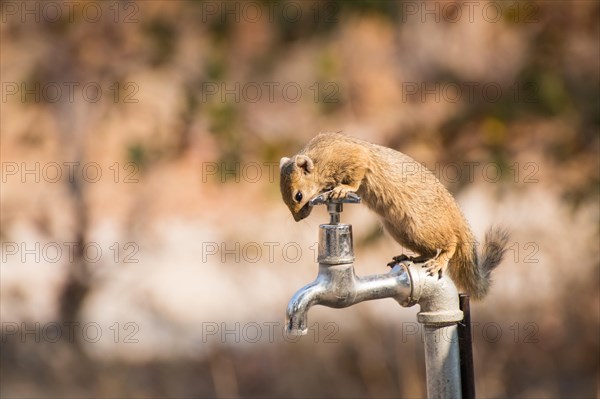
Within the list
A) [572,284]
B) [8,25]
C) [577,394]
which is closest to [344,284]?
[572,284]

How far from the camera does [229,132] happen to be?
5777mm

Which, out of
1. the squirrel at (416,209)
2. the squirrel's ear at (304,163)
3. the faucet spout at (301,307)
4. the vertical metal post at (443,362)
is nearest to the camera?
the faucet spout at (301,307)

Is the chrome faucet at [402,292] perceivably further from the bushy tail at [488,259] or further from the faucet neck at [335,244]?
the bushy tail at [488,259]

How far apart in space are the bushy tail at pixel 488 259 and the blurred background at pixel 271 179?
220 cm

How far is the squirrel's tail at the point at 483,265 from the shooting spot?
2.97 metres

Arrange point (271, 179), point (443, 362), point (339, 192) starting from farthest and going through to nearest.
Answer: point (271, 179), point (339, 192), point (443, 362)

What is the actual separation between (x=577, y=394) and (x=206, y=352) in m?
2.53

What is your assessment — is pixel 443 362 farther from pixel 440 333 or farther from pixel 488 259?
pixel 488 259

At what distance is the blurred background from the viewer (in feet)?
18.0

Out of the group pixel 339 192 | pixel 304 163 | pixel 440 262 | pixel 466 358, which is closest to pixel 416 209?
pixel 440 262

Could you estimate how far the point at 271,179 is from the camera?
5.78 meters

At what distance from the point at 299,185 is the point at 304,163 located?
3.4 inches

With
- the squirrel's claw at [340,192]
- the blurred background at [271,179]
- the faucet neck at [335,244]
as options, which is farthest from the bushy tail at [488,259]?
the blurred background at [271,179]

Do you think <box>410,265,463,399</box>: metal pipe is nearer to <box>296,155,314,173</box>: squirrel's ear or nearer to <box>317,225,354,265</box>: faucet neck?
<box>317,225,354,265</box>: faucet neck
